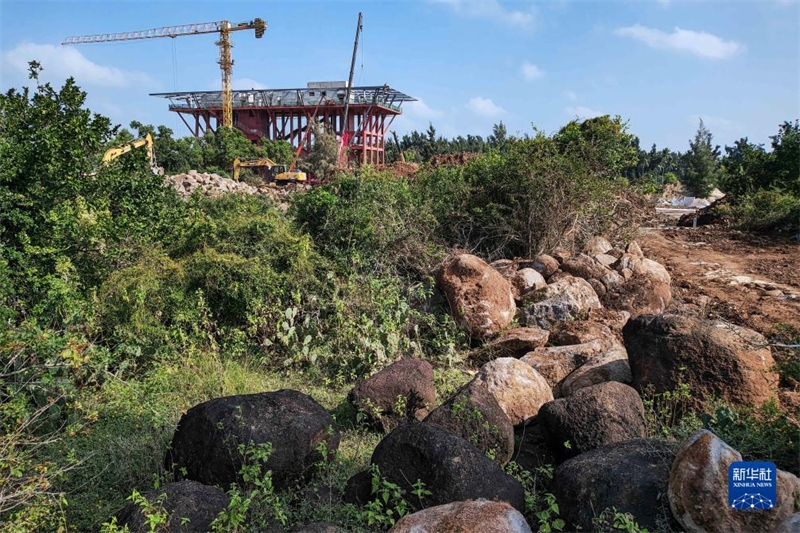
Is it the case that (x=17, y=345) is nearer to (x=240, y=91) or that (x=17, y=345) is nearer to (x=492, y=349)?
(x=492, y=349)

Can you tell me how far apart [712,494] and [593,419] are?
1183 mm

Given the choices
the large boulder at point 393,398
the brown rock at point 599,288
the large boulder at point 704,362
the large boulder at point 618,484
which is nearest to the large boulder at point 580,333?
the brown rock at point 599,288

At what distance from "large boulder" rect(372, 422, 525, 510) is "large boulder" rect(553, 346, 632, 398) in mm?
1723

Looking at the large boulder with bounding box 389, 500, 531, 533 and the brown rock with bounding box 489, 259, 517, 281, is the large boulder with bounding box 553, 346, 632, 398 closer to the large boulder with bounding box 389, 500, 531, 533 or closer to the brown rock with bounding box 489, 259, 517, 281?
the large boulder with bounding box 389, 500, 531, 533

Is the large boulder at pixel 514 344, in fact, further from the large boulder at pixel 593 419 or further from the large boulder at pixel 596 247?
the large boulder at pixel 596 247

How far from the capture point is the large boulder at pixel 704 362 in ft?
15.8

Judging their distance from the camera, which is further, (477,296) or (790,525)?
(477,296)

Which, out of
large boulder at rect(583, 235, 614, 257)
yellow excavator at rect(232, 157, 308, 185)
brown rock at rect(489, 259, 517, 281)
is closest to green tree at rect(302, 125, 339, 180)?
yellow excavator at rect(232, 157, 308, 185)

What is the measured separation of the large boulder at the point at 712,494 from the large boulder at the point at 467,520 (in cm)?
87

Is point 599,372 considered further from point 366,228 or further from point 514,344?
point 366,228

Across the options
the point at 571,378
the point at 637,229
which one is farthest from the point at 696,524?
the point at 637,229

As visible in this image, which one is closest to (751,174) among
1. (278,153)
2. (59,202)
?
(59,202)

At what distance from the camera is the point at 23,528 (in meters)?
3.70

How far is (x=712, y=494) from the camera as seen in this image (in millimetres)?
3299
